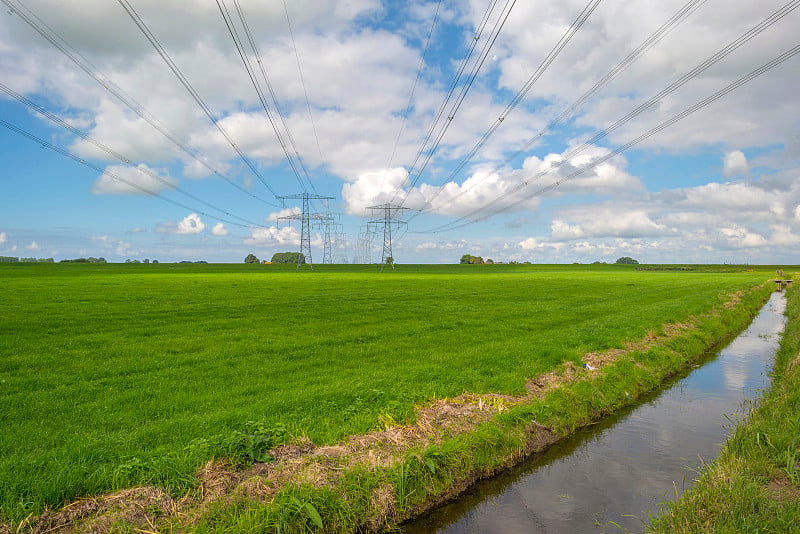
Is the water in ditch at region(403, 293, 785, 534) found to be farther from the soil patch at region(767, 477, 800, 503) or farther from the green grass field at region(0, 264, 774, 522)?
the green grass field at region(0, 264, 774, 522)

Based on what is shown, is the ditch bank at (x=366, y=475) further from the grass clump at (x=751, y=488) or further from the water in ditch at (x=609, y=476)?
the grass clump at (x=751, y=488)

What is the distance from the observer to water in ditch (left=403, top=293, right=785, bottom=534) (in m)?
7.49

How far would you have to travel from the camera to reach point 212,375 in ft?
42.2

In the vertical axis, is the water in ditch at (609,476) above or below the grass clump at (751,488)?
below

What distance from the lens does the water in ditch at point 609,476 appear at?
7.49 meters

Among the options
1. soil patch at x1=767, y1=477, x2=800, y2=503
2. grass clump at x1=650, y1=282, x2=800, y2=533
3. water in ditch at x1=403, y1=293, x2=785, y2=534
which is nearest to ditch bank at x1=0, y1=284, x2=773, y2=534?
water in ditch at x1=403, y1=293, x2=785, y2=534

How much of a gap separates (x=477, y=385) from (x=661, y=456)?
451 centimetres

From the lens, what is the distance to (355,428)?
29.6ft

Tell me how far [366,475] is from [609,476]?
5.24m

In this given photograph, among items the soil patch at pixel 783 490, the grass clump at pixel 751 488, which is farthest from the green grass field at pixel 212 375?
the soil patch at pixel 783 490

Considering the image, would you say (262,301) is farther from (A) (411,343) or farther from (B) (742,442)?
(B) (742,442)

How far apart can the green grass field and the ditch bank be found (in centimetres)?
41

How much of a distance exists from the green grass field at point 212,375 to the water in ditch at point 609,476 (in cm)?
242

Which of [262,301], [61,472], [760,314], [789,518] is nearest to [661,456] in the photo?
[789,518]
